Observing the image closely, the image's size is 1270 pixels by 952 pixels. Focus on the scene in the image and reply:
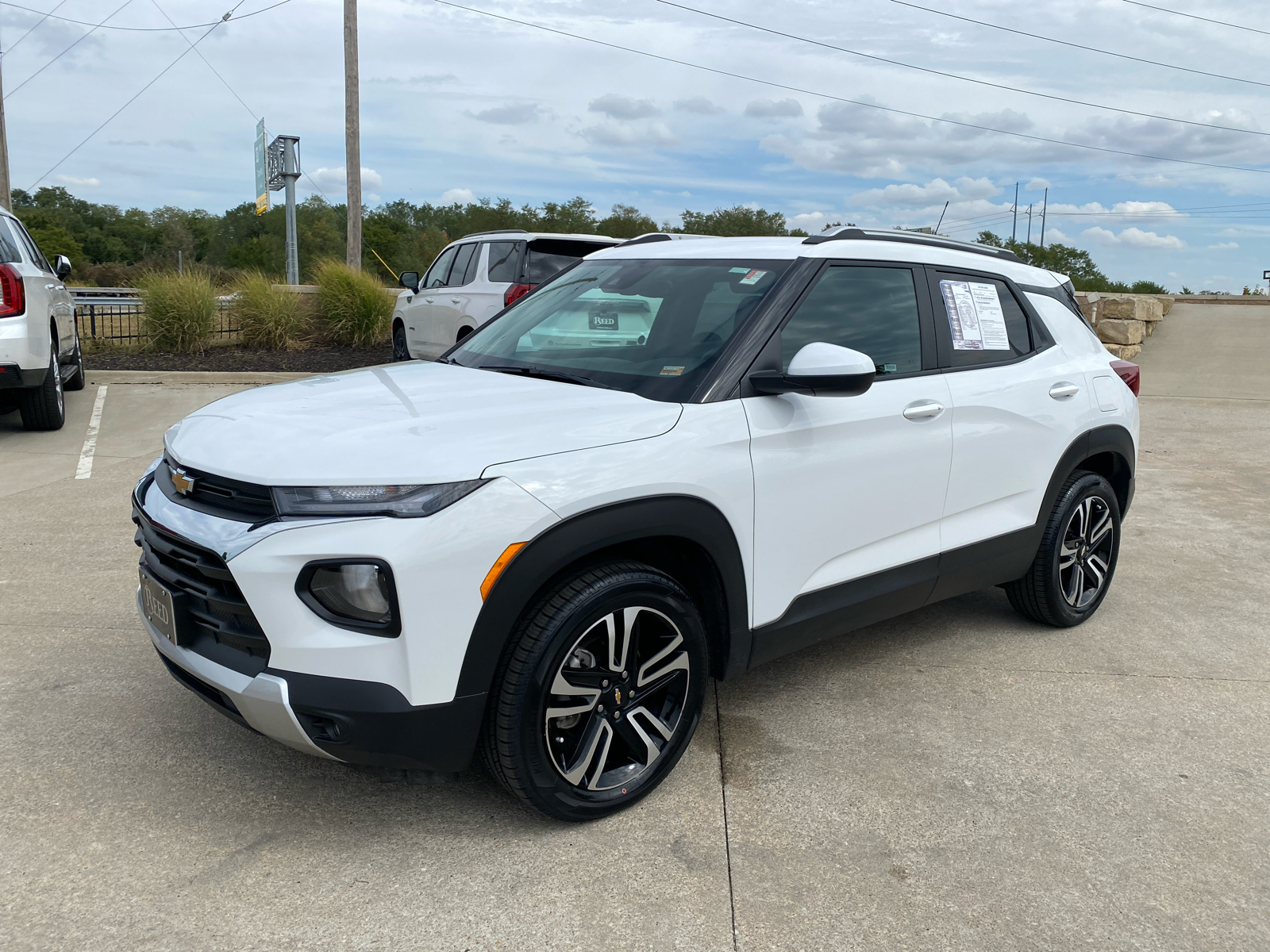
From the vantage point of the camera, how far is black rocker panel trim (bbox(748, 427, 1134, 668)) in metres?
3.34

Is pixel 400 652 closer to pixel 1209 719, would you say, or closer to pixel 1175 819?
pixel 1175 819

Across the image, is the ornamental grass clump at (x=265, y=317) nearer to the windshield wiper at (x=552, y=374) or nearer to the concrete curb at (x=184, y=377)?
the concrete curb at (x=184, y=377)

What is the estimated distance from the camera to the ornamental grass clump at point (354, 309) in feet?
51.2

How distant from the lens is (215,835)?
2.84 metres

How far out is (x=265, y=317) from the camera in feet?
49.0

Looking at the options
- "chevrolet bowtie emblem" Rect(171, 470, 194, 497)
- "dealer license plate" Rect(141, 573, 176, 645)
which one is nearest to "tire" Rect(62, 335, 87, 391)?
"dealer license plate" Rect(141, 573, 176, 645)

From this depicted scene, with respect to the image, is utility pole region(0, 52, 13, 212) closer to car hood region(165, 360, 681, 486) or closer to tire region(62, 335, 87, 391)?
tire region(62, 335, 87, 391)

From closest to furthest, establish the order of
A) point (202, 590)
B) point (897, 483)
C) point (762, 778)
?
1. point (202, 590)
2. point (762, 778)
3. point (897, 483)

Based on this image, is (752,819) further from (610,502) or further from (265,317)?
(265,317)

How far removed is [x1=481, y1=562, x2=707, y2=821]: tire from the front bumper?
0.13 meters

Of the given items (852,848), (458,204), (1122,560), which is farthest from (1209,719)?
(458,204)

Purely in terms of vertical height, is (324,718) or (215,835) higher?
(324,718)

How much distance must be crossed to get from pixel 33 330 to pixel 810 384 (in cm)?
717

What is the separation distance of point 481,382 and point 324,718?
50.9 inches
